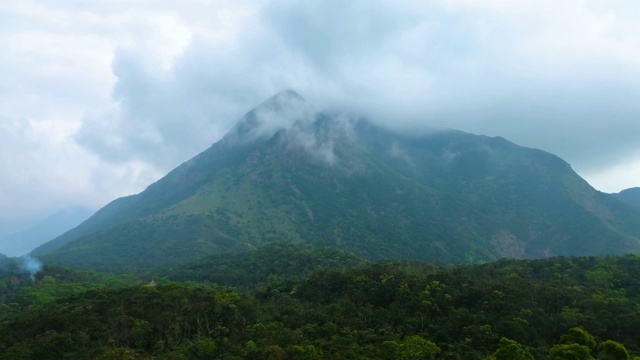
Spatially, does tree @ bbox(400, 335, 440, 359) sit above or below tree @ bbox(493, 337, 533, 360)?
above

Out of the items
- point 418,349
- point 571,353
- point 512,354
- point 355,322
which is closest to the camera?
point 571,353

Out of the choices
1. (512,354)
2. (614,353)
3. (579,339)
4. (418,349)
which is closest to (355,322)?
(418,349)

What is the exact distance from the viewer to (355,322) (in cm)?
5847

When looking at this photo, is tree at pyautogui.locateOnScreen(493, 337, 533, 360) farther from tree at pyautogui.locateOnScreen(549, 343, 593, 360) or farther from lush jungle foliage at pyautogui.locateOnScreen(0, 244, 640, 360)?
tree at pyautogui.locateOnScreen(549, 343, 593, 360)

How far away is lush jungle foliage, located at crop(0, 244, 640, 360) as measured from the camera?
47.9m

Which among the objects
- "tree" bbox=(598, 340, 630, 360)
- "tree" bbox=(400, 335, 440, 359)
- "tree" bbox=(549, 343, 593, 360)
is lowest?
"tree" bbox=(598, 340, 630, 360)

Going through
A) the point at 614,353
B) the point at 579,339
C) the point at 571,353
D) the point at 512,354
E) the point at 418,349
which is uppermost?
the point at 418,349

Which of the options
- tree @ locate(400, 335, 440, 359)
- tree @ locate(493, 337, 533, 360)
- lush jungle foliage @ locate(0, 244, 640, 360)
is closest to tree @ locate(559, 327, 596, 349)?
lush jungle foliage @ locate(0, 244, 640, 360)

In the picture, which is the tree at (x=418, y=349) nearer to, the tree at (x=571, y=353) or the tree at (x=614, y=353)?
the tree at (x=571, y=353)

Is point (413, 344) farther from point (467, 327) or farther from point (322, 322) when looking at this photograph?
point (322, 322)

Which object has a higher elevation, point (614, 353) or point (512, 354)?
point (512, 354)

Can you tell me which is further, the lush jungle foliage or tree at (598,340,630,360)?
the lush jungle foliage

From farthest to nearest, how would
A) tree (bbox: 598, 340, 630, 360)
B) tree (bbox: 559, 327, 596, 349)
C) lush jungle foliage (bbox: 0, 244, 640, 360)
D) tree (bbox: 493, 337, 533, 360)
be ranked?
lush jungle foliage (bbox: 0, 244, 640, 360) → tree (bbox: 559, 327, 596, 349) → tree (bbox: 493, 337, 533, 360) → tree (bbox: 598, 340, 630, 360)

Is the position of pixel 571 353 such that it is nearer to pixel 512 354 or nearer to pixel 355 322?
pixel 512 354
